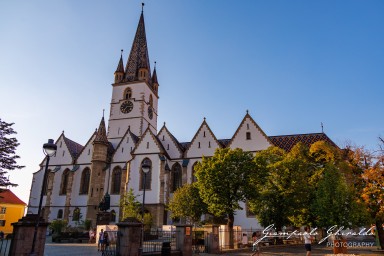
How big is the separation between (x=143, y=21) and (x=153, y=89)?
18.7 meters

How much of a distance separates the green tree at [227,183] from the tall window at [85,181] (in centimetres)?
2557

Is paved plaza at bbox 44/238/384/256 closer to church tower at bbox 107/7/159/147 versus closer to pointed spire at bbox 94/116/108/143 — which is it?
pointed spire at bbox 94/116/108/143

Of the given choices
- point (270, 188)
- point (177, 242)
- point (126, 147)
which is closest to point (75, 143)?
point (126, 147)

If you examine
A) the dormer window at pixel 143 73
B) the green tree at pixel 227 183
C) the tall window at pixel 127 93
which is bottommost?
the green tree at pixel 227 183

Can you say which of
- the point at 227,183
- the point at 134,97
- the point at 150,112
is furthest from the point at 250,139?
the point at 134,97

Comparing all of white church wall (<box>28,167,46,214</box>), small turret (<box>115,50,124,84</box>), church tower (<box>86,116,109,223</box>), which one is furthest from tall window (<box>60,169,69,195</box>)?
small turret (<box>115,50,124,84</box>)

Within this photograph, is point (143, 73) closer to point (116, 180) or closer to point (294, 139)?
point (116, 180)

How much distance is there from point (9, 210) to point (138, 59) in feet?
127

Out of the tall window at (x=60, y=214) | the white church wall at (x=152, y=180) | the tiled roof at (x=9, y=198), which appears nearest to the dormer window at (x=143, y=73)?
the white church wall at (x=152, y=180)

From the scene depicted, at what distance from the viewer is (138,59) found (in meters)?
63.3

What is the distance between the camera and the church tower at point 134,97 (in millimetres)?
55469

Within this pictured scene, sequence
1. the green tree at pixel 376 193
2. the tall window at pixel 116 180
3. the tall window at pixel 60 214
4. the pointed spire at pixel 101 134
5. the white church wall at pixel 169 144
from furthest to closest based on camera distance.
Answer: the pointed spire at pixel 101 134, the tall window at pixel 60 214, the tall window at pixel 116 180, the white church wall at pixel 169 144, the green tree at pixel 376 193

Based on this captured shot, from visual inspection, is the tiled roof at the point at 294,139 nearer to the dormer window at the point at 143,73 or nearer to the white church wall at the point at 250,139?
the white church wall at the point at 250,139

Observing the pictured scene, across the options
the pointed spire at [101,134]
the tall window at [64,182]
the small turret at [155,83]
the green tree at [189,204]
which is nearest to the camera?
the green tree at [189,204]
